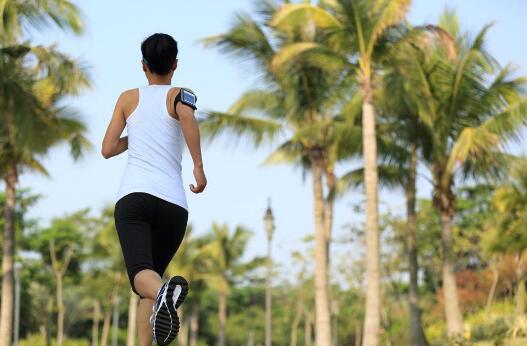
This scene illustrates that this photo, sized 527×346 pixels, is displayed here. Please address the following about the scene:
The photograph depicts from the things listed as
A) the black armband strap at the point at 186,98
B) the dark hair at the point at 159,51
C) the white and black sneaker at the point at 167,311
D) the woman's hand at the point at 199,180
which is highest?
the dark hair at the point at 159,51

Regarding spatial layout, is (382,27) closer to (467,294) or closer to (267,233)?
(267,233)

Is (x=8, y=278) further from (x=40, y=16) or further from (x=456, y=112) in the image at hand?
(x=456, y=112)

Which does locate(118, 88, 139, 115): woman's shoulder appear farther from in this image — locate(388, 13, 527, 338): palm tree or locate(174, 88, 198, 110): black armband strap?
locate(388, 13, 527, 338): palm tree

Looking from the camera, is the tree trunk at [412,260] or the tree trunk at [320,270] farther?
the tree trunk at [412,260]

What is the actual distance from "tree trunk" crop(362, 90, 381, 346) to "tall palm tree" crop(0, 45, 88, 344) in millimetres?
6800

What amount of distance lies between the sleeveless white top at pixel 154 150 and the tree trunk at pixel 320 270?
20.5m

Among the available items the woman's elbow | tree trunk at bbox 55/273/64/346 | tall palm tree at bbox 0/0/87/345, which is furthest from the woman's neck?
tree trunk at bbox 55/273/64/346

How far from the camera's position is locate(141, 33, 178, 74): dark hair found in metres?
4.72

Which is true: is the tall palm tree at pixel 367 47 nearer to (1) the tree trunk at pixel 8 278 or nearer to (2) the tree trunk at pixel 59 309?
(1) the tree trunk at pixel 8 278

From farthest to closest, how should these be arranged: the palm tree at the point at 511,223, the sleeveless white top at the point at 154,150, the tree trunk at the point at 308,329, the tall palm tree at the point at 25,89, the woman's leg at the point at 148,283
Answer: the tree trunk at the point at 308,329 < the palm tree at the point at 511,223 < the tall palm tree at the point at 25,89 < the sleeveless white top at the point at 154,150 < the woman's leg at the point at 148,283

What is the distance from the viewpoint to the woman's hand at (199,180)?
4.75 m

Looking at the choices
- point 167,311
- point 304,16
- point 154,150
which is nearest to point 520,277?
point 304,16

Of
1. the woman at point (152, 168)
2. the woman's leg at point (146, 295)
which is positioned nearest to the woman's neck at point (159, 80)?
the woman at point (152, 168)

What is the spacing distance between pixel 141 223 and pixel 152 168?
26 centimetres
